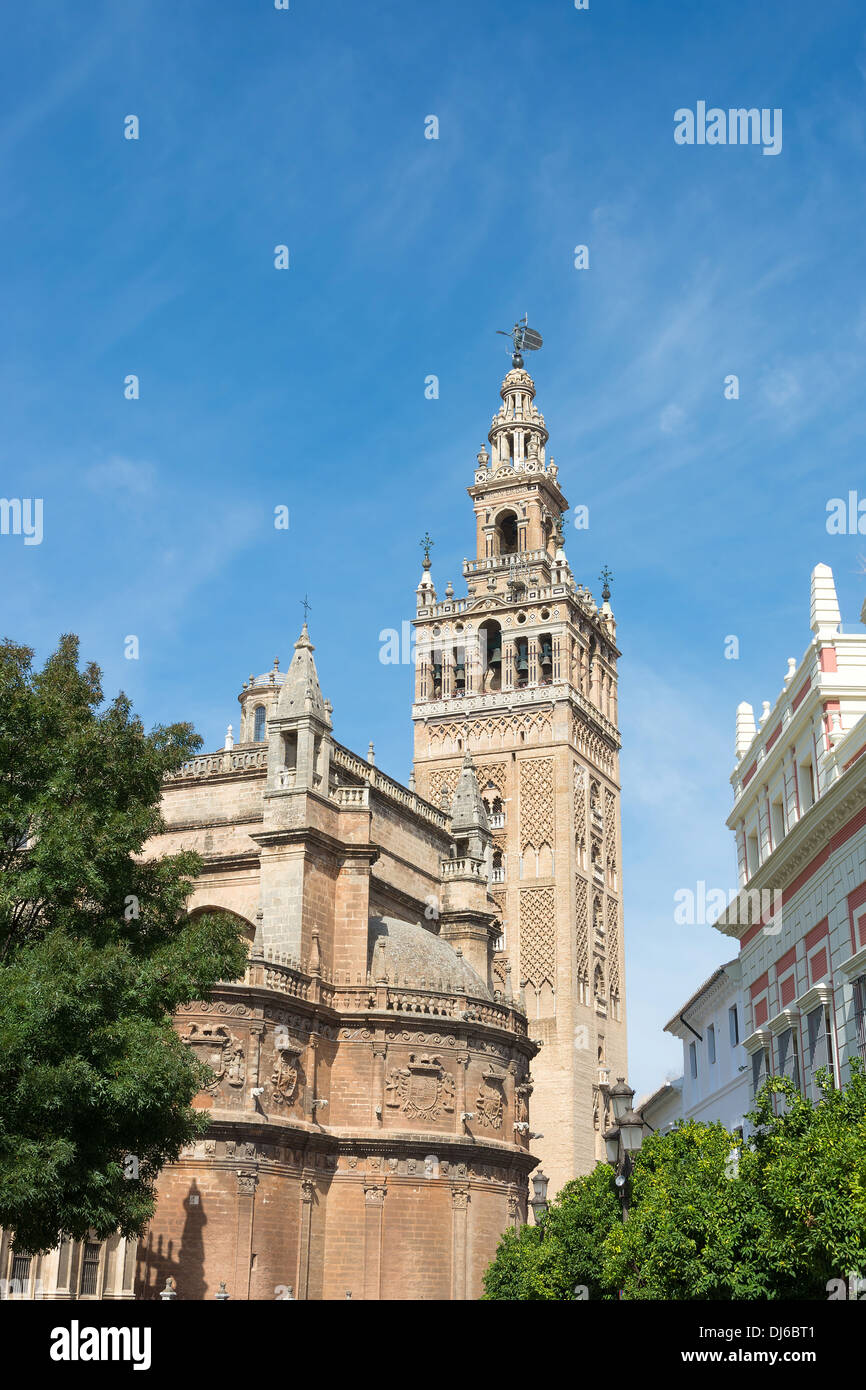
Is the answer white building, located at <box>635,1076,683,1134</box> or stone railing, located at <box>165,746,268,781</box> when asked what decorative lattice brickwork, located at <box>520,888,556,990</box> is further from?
stone railing, located at <box>165,746,268,781</box>

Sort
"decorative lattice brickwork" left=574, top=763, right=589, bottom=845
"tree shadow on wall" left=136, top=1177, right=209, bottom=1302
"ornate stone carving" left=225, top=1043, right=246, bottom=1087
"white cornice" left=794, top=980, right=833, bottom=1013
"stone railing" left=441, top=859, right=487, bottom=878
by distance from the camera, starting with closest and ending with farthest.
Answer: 1. "white cornice" left=794, top=980, right=833, bottom=1013
2. "tree shadow on wall" left=136, top=1177, right=209, bottom=1302
3. "ornate stone carving" left=225, top=1043, right=246, bottom=1087
4. "stone railing" left=441, top=859, right=487, bottom=878
5. "decorative lattice brickwork" left=574, top=763, right=589, bottom=845

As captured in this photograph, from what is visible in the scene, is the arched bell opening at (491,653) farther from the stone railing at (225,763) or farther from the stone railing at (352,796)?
the stone railing at (352,796)

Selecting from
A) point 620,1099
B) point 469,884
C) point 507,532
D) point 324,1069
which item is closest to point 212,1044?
point 324,1069

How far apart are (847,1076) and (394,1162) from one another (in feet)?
50.9

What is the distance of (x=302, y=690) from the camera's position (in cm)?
3775

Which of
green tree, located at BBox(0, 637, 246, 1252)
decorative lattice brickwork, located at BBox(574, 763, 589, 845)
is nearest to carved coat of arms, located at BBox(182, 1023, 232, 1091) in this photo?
green tree, located at BBox(0, 637, 246, 1252)

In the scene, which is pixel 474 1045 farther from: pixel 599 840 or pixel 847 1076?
pixel 599 840

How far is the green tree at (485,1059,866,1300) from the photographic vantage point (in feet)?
45.7

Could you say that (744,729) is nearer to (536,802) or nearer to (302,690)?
(302,690)

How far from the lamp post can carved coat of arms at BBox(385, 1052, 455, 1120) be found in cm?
1653

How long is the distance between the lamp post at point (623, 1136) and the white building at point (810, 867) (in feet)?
13.8

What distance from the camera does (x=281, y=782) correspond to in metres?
36.8

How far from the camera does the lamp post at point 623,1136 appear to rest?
58.5ft
